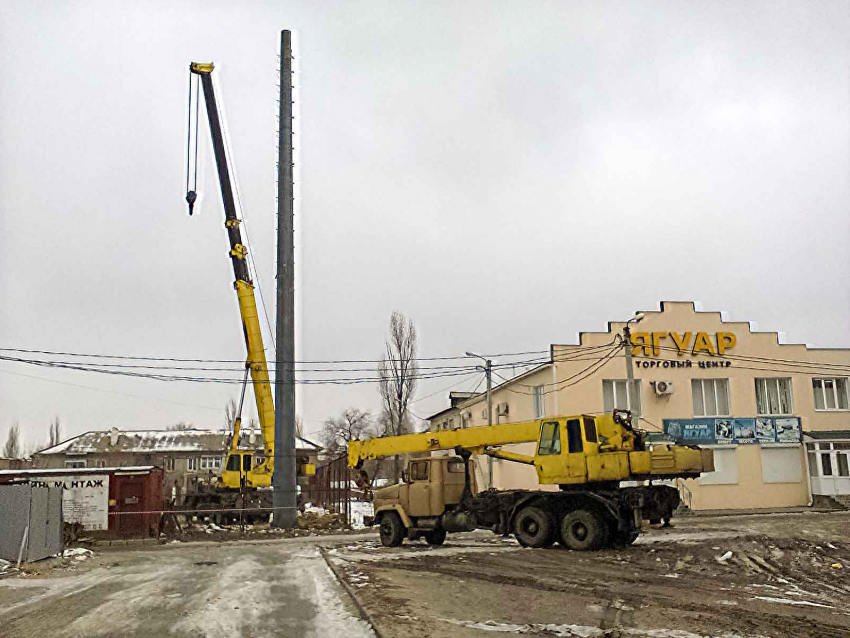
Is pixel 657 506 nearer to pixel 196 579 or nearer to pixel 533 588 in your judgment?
pixel 533 588

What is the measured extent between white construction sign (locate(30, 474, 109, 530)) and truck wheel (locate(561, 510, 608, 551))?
47.2 ft

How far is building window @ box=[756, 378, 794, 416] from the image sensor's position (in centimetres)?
3753

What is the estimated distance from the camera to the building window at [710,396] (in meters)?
37.3

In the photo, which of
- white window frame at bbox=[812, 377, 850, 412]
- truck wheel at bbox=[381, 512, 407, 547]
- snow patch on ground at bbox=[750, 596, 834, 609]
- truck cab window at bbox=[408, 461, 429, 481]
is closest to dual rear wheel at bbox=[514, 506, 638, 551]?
truck cab window at bbox=[408, 461, 429, 481]

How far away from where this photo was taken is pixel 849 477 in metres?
36.1

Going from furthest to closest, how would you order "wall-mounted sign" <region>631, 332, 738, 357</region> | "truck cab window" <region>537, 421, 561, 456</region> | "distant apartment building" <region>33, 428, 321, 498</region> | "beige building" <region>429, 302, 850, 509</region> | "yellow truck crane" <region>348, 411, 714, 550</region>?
"distant apartment building" <region>33, 428, 321, 498</region>
"wall-mounted sign" <region>631, 332, 738, 357</region>
"beige building" <region>429, 302, 850, 509</region>
"truck cab window" <region>537, 421, 561, 456</region>
"yellow truck crane" <region>348, 411, 714, 550</region>

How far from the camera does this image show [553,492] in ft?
60.7

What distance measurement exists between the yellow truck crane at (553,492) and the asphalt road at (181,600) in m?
3.36

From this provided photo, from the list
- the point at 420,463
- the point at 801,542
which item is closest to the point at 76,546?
the point at 420,463

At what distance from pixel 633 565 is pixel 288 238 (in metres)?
20.0

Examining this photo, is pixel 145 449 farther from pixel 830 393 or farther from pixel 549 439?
pixel 549 439

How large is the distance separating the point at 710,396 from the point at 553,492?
2161cm

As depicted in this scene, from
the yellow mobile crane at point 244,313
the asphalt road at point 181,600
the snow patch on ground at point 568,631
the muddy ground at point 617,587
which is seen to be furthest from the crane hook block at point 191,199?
the snow patch on ground at point 568,631

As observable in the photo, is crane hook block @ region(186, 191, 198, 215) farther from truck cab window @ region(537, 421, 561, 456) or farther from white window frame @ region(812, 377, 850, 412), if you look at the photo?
white window frame @ region(812, 377, 850, 412)
